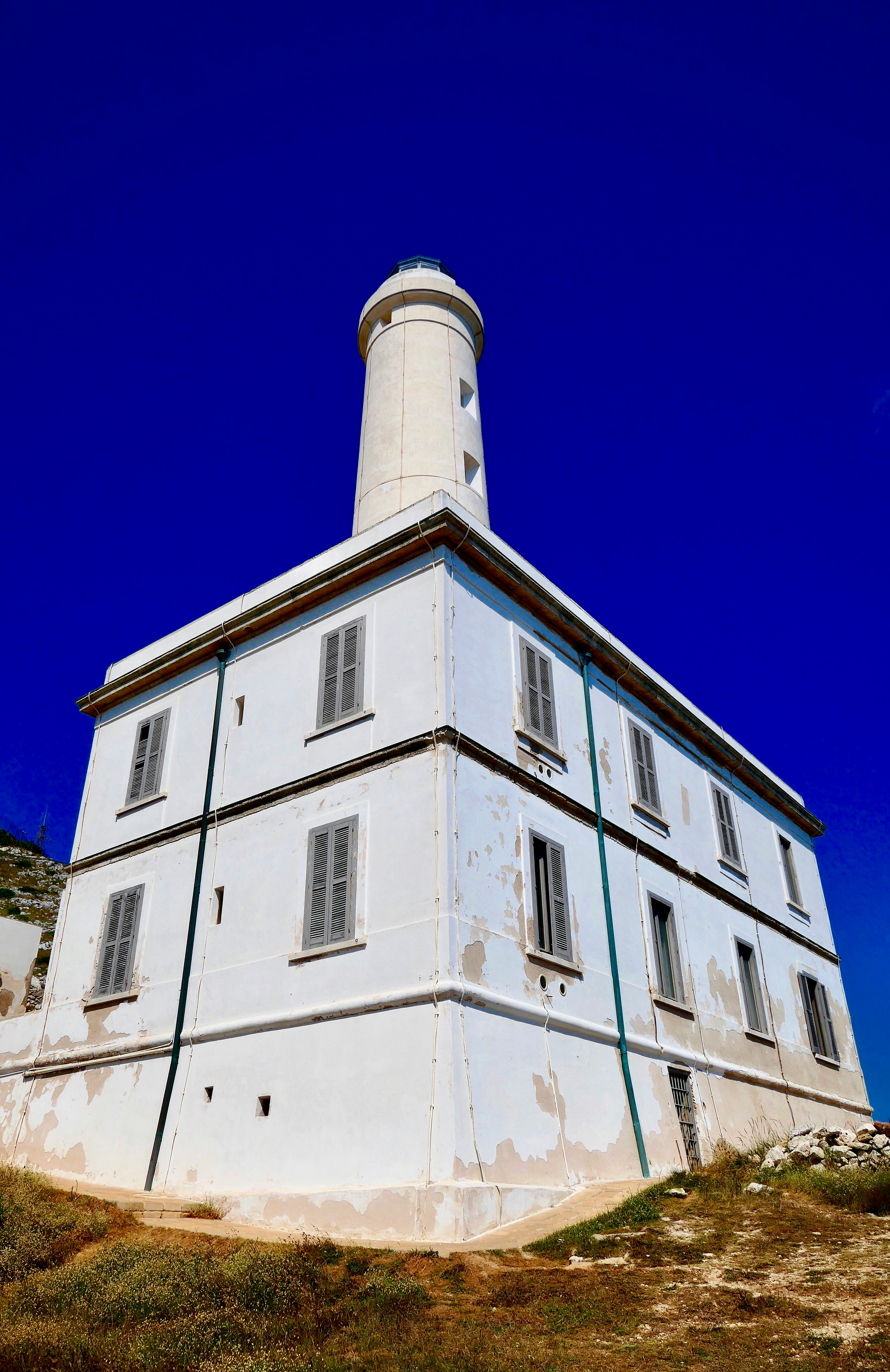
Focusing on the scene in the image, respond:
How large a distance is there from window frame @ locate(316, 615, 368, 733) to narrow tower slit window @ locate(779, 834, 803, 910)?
13.6m

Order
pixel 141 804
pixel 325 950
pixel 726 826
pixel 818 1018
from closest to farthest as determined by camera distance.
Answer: pixel 325 950, pixel 141 804, pixel 726 826, pixel 818 1018

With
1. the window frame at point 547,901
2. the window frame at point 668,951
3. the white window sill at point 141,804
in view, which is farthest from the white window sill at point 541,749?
the white window sill at point 141,804

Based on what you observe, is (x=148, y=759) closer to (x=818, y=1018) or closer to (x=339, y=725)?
(x=339, y=725)

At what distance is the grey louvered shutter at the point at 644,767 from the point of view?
64.2 feet

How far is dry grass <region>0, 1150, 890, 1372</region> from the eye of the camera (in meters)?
7.07

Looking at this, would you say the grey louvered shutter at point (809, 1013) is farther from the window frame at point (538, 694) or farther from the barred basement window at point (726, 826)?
the window frame at point (538, 694)

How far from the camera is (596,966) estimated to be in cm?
1586

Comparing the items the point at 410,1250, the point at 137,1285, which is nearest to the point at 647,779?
the point at 410,1250

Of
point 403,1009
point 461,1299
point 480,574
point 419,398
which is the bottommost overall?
point 461,1299

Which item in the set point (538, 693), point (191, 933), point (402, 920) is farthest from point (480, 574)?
point (191, 933)

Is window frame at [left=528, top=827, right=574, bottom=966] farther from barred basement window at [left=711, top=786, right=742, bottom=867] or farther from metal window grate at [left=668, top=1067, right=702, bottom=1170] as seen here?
barred basement window at [left=711, top=786, right=742, bottom=867]

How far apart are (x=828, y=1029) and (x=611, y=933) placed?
1038 cm

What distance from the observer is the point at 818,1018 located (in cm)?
2372

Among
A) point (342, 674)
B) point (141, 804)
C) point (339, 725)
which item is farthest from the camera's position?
point (141, 804)
